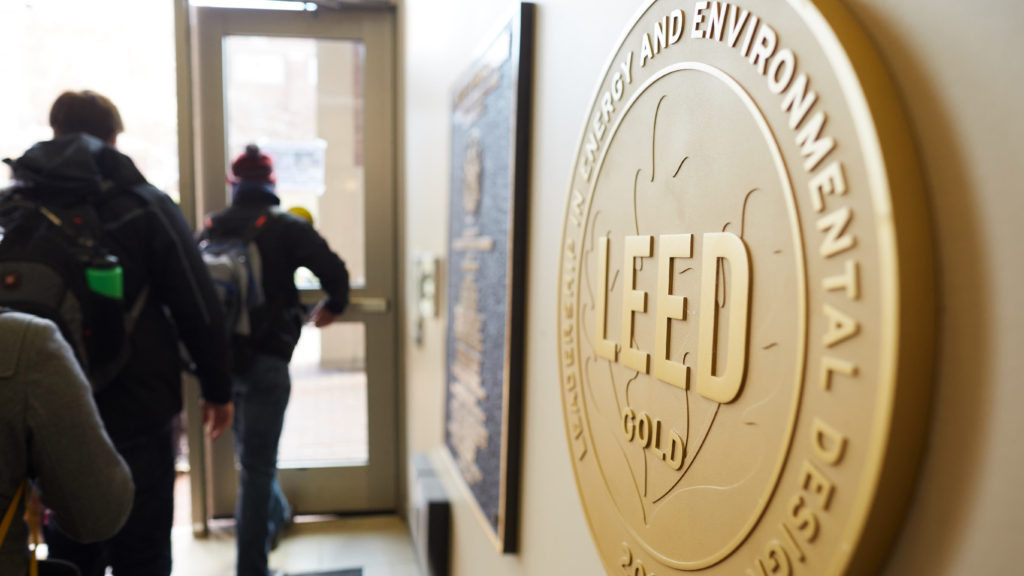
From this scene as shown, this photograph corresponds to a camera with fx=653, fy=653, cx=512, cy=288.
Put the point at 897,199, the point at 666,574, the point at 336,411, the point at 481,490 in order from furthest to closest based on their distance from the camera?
the point at 336,411 → the point at 481,490 → the point at 666,574 → the point at 897,199

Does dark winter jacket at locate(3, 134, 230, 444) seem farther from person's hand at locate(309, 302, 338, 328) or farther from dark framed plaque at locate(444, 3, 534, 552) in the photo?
person's hand at locate(309, 302, 338, 328)

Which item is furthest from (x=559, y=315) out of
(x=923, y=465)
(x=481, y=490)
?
(x=481, y=490)

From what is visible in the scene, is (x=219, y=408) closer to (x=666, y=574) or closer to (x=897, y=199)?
(x=666, y=574)

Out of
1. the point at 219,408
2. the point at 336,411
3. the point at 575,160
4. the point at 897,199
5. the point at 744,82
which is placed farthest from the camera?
the point at 336,411

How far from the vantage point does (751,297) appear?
580 mm

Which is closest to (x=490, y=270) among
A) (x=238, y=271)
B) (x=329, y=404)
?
(x=238, y=271)

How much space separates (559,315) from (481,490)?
30.2 inches

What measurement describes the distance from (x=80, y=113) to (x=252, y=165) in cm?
73

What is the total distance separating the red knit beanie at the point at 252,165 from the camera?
101 inches

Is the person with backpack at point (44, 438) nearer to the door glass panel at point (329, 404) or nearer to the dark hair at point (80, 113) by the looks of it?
the dark hair at point (80, 113)

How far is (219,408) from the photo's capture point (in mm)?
2160

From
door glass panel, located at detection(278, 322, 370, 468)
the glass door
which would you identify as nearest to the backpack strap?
the glass door

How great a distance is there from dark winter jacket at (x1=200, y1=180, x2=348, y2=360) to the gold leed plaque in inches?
74.0

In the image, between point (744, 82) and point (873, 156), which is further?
point (744, 82)
